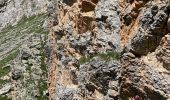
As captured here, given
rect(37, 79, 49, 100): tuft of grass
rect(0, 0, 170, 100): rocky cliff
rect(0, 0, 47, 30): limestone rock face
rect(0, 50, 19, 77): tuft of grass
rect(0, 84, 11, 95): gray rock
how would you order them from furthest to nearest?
rect(0, 0, 47, 30): limestone rock face, rect(0, 50, 19, 77): tuft of grass, rect(0, 84, 11, 95): gray rock, rect(37, 79, 49, 100): tuft of grass, rect(0, 0, 170, 100): rocky cliff

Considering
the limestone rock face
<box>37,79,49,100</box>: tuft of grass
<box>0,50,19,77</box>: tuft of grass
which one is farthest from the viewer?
the limestone rock face

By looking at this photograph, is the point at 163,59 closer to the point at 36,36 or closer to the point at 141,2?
the point at 141,2

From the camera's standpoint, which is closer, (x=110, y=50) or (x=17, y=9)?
(x=110, y=50)

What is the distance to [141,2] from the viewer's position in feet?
74.8

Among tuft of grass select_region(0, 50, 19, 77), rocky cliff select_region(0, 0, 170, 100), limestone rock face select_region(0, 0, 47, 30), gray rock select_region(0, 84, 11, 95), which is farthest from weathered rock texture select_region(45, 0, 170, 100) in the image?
limestone rock face select_region(0, 0, 47, 30)

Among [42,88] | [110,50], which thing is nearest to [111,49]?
[110,50]

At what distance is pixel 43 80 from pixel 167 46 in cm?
4460

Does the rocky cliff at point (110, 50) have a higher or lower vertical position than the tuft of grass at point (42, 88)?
higher

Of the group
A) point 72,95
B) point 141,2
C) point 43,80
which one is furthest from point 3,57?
point 141,2

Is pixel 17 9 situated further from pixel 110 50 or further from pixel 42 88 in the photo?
pixel 110 50

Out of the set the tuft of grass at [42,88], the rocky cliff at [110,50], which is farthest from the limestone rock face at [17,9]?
the rocky cliff at [110,50]

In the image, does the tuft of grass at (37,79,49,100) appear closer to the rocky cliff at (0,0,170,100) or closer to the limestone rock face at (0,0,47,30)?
the rocky cliff at (0,0,170,100)

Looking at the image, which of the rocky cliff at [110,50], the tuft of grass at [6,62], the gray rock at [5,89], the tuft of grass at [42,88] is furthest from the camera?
the tuft of grass at [6,62]

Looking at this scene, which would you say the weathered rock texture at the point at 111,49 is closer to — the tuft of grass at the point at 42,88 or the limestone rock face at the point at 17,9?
the tuft of grass at the point at 42,88
